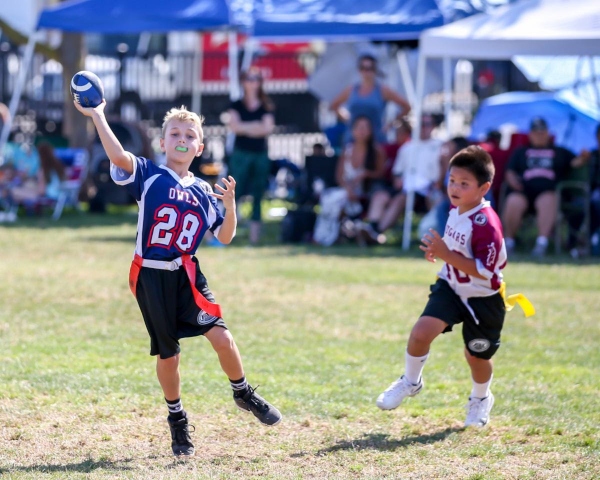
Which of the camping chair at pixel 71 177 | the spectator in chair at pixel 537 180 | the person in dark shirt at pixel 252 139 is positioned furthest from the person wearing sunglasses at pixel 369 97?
the camping chair at pixel 71 177

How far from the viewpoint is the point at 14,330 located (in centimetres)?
782

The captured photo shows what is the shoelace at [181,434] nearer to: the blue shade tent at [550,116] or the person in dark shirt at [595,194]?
the person in dark shirt at [595,194]

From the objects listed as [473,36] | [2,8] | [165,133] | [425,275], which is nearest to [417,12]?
[473,36]

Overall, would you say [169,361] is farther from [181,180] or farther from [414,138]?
[414,138]

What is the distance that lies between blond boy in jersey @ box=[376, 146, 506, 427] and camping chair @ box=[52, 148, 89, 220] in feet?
35.1

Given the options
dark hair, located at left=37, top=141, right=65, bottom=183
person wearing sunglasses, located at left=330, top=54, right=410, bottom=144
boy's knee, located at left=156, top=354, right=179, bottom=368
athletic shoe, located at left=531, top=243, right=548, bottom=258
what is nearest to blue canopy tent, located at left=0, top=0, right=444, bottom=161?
person wearing sunglasses, located at left=330, top=54, right=410, bottom=144

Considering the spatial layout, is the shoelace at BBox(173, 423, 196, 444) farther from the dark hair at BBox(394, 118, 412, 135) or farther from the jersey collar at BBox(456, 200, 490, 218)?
the dark hair at BBox(394, 118, 412, 135)

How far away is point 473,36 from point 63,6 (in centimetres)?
582

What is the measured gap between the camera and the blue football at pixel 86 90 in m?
4.88

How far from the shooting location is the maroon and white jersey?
538 cm

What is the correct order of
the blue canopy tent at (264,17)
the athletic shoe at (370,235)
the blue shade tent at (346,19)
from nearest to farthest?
the blue shade tent at (346,19), the blue canopy tent at (264,17), the athletic shoe at (370,235)

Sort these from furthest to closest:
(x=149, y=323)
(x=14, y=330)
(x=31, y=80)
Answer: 1. (x=31, y=80)
2. (x=14, y=330)
3. (x=149, y=323)

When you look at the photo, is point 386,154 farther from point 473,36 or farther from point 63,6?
point 63,6

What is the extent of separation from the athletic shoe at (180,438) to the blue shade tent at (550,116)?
11.6 m
